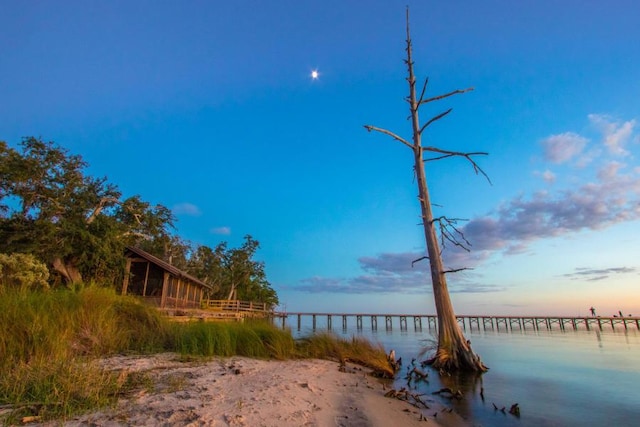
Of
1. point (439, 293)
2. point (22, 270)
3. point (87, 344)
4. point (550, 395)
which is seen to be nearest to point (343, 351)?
point (439, 293)

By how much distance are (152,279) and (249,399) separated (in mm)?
24315

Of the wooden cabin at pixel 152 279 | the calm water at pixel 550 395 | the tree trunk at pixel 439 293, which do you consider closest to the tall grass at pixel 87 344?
the tree trunk at pixel 439 293

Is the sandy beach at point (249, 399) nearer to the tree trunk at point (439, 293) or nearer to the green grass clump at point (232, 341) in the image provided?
the green grass clump at point (232, 341)

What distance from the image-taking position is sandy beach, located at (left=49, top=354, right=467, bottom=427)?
3391 mm

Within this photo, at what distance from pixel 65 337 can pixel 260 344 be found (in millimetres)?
4033

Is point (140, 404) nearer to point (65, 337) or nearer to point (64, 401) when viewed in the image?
point (64, 401)

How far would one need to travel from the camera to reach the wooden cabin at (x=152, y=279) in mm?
23031

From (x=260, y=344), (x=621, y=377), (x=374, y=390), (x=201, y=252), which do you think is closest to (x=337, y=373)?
(x=374, y=390)

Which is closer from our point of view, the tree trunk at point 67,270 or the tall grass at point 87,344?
the tall grass at point 87,344

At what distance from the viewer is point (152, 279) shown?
2531cm

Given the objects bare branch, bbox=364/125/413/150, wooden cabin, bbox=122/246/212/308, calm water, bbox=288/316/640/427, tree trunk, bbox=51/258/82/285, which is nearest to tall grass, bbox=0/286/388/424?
calm water, bbox=288/316/640/427

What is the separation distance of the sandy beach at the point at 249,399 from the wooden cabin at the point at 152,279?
60.8ft

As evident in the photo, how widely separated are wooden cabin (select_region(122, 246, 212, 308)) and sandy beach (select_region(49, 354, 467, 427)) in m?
18.5

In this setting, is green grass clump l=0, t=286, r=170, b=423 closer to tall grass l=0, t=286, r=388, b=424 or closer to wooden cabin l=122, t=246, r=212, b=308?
tall grass l=0, t=286, r=388, b=424
